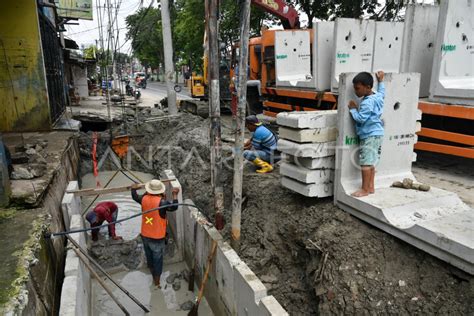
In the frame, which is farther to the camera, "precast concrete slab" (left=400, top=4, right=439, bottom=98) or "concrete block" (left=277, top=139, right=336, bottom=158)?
"precast concrete slab" (left=400, top=4, right=439, bottom=98)

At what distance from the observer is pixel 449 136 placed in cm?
559

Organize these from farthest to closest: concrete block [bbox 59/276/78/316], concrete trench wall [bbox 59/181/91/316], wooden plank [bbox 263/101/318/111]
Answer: wooden plank [bbox 263/101/318/111] → concrete trench wall [bbox 59/181/91/316] → concrete block [bbox 59/276/78/316]

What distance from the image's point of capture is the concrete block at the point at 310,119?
4.45 meters

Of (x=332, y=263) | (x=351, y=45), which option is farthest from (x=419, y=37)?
(x=332, y=263)

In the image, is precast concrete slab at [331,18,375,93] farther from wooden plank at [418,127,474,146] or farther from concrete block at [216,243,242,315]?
concrete block at [216,243,242,315]

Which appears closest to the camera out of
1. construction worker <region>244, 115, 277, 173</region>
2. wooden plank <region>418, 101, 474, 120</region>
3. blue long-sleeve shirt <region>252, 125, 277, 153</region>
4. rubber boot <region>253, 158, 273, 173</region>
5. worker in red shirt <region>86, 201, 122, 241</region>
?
wooden plank <region>418, 101, 474, 120</region>

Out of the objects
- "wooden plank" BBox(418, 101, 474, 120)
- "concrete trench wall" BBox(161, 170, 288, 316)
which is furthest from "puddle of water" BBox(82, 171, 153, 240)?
"wooden plank" BBox(418, 101, 474, 120)

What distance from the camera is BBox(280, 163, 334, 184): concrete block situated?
179 inches

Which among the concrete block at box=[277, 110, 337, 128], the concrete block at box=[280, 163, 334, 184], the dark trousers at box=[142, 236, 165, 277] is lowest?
the dark trousers at box=[142, 236, 165, 277]

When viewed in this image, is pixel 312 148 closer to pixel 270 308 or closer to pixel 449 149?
pixel 270 308

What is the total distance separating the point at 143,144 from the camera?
40.8 ft

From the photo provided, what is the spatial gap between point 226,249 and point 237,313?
0.82 metres

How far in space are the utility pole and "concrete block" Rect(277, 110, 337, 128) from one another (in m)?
1.09

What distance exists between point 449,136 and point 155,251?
17.0 feet
